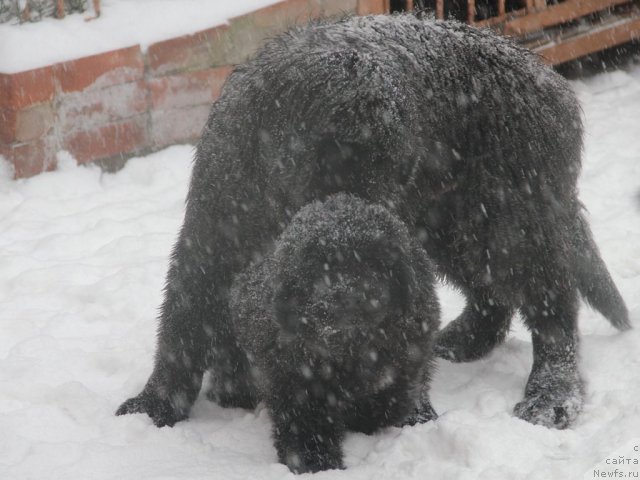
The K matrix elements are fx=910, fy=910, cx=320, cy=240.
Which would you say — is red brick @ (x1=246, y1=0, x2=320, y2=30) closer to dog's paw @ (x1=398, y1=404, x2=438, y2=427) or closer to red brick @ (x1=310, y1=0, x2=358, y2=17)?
red brick @ (x1=310, y1=0, x2=358, y2=17)

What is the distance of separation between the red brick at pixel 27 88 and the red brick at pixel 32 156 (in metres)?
0.30

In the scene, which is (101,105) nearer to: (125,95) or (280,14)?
(125,95)

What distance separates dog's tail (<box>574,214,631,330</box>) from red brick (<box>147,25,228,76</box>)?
3614mm

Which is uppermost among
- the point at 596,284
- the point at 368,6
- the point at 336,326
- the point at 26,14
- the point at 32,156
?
the point at 26,14

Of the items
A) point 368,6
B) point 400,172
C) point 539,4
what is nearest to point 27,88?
point 368,6

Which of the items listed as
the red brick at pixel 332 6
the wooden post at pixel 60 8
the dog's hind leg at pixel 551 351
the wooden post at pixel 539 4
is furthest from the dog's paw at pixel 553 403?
the wooden post at pixel 539 4

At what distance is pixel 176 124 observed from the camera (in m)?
6.98

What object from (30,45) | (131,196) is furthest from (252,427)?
(30,45)

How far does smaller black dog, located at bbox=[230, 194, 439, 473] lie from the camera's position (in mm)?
3344

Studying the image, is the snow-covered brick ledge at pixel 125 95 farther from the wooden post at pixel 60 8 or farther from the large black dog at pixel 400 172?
the large black dog at pixel 400 172

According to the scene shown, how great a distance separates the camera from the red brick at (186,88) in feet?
22.3

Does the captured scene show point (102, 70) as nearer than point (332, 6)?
Yes

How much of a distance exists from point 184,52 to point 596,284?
3791 millimetres

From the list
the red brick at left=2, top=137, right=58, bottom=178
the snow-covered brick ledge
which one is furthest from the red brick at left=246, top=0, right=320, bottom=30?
the red brick at left=2, top=137, right=58, bottom=178
